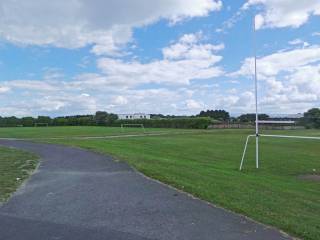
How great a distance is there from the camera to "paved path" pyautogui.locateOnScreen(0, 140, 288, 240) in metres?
6.42

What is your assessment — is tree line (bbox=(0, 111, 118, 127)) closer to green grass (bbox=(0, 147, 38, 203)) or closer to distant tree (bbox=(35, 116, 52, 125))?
distant tree (bbox=(35, 116, 52, 125))

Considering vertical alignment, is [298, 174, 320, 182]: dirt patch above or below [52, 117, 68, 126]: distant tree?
below

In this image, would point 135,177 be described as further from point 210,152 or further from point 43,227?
point 210,152

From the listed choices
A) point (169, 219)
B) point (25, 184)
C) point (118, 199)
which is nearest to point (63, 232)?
point (169, 219)

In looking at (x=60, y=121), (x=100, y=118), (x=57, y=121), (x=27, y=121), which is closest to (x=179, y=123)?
(x=100, y=118)

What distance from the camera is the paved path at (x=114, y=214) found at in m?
6.42

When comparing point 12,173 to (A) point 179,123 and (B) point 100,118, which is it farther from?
(B) point 100,118

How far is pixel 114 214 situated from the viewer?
7.60m

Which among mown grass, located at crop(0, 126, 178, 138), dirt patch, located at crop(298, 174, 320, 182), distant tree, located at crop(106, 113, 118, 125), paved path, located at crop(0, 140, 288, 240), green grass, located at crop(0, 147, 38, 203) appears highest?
distant tree, located at crop(106, 113, 118, 125)

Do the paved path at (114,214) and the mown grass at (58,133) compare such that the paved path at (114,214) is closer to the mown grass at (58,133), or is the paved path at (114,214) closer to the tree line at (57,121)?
the mown grass at (58,133)

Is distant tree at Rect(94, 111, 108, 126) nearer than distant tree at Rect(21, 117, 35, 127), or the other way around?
distant tree at Rect(94, 111, 108, 126)

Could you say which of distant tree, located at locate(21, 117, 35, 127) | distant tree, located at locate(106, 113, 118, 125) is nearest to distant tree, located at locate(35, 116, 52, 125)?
distant tree, located at locate(21, 117, 35, 127)

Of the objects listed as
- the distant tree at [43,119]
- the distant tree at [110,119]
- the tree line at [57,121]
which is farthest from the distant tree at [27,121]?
the distant tree at [110,119]

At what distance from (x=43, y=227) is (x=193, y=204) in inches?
114
